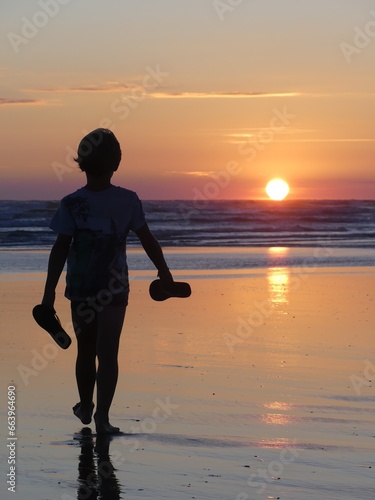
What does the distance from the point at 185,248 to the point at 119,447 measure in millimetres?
24857

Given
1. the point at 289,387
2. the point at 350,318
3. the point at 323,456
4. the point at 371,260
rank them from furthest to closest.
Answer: the point at 371,260 → the point at 350,318 → the point at 289,387 → the point at 323,456

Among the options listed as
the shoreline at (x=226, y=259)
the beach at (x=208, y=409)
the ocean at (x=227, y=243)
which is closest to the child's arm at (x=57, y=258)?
the beach at (x=208, y=409)

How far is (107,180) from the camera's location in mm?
5875

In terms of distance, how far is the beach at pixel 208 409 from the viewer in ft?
16.8

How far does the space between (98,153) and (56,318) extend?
97 centimetres

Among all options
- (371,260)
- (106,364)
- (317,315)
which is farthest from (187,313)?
(371,260)

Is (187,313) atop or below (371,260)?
below

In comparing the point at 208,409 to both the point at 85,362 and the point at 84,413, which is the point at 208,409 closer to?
the point at 84,413

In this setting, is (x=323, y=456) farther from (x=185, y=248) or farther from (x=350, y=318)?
(x=185, y=248)

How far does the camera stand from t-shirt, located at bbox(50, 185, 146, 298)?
229 inches

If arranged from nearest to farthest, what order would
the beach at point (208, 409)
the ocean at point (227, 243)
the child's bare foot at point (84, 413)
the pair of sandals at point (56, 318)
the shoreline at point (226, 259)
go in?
the beach at point (208, 409) → the pair of sandals at point (56, 318) → the child's bare foot at point (84, 413) → the shoreline at point (226, 259) → the ocean at point (227, 243)

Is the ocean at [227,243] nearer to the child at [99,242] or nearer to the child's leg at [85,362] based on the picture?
the child's leg at [85,362]

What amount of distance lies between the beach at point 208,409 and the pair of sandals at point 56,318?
0.62 m

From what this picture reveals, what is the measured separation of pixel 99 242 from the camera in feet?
19.1
